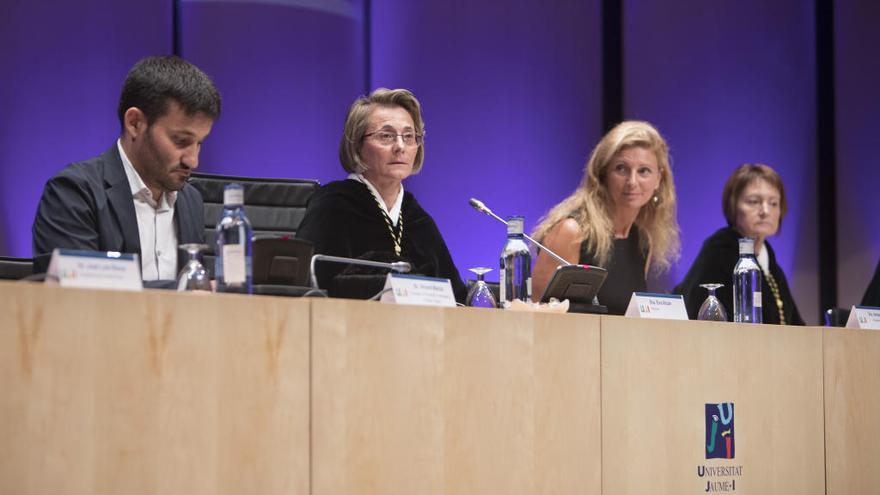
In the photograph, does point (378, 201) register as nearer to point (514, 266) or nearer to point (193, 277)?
point (514, 266)

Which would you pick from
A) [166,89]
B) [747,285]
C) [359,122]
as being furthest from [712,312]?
[166,89]

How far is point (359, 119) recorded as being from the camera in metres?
3.16

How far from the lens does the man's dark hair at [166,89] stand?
252cm

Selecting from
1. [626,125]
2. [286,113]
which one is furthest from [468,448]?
[286,113]

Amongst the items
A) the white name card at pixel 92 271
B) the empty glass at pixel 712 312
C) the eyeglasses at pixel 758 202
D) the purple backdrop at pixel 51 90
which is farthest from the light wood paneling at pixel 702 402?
the purple backdrop at pixel 51 90

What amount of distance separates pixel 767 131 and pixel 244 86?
97.9 inches

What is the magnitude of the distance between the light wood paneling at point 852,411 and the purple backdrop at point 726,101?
2.03m

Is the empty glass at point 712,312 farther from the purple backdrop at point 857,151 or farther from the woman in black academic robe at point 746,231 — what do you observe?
the purple backdrop at point 857,151

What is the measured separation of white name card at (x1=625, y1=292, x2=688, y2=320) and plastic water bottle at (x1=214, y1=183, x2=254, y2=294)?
2.94ft

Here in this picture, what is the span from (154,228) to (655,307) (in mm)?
1232

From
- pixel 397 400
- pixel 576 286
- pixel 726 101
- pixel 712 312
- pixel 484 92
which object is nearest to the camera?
pixel 397 400

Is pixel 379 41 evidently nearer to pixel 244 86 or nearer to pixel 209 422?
pixel 244 86

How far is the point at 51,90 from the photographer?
3666mm

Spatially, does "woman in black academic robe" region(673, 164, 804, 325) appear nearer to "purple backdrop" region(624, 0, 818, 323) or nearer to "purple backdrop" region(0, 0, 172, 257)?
"purple backdrop" region(624, 0, 818, 323)
